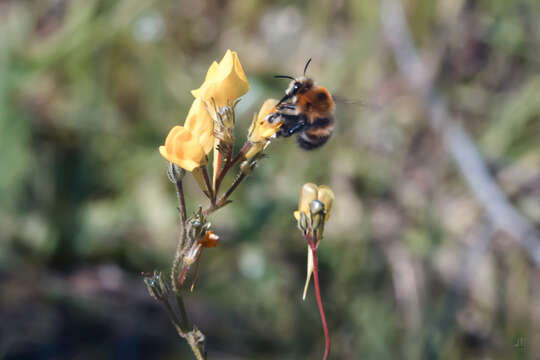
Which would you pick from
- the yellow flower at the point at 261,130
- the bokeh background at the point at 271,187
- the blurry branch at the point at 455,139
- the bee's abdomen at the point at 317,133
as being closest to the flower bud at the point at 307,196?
the yellow flower at the point at 261,130

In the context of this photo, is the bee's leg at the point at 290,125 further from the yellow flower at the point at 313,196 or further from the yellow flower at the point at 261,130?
the yellow flower at the point at 313,196

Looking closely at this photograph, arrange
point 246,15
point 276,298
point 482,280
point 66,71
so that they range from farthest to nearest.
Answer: point 246,15 < point 66,71 < point 482,280 < point 276,298

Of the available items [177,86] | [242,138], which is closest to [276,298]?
[242,138]

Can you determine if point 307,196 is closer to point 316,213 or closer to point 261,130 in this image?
point 316,213

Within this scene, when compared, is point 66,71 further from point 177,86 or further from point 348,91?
point 348,91

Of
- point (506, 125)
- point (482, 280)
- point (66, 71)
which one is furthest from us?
point (506, 125)

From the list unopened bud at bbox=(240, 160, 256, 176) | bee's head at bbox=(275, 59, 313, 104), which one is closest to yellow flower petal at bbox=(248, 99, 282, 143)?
unopened bud at bbox=(240, 160, 256, 176)
